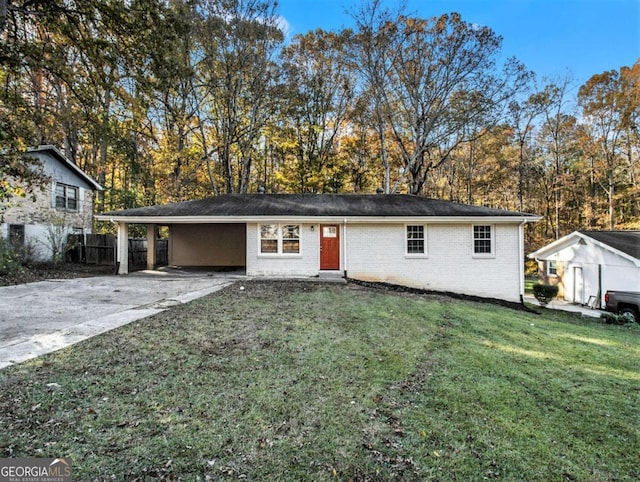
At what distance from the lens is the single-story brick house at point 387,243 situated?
41.7ft

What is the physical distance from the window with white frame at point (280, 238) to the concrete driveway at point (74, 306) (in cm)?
254

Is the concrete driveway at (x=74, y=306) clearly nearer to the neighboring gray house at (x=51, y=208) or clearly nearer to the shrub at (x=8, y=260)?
the shrub at (x=8, y=260)

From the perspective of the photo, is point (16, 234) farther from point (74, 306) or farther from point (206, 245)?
point (74, 306)

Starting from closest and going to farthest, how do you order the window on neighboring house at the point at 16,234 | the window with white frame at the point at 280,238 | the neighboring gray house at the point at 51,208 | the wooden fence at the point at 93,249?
the window with white frame at the point at 280,238
the window on neighboring house at the point at 16,234
the neighboring gray house at the point at 51,208
the wooden fence at the point at 93,249

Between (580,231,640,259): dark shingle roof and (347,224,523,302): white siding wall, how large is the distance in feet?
19.0

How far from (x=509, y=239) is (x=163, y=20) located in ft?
43.0

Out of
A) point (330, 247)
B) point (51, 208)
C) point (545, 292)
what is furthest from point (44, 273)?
point (545, 292)

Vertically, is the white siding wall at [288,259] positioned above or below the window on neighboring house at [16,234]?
below

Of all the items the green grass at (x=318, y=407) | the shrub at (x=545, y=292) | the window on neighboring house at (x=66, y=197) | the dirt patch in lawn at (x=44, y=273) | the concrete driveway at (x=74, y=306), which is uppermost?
the window on neighboring house at (x=66, y=197)

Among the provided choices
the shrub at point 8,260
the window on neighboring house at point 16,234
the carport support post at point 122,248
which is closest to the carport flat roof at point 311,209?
the carport support post at point 122,248

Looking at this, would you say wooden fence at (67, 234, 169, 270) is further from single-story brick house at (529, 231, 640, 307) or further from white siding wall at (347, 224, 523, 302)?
single-story brick house at (529, 231, 640, 307)

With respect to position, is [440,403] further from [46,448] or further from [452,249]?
[452,249]

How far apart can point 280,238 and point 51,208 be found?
40.4 ft

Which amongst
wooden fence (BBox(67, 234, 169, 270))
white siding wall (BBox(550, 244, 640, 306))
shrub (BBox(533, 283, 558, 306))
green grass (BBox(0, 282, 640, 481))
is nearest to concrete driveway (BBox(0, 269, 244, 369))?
green grass (BBox(0, 282, 640, 481))
